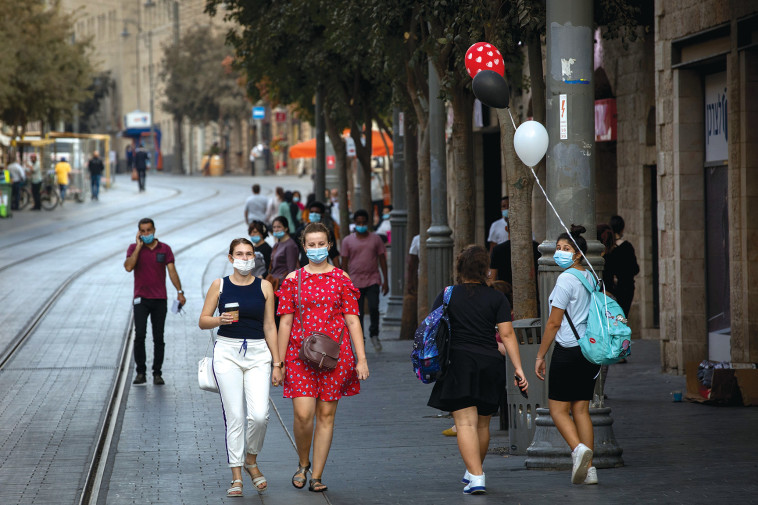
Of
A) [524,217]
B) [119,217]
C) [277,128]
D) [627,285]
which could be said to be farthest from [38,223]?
[277,128]

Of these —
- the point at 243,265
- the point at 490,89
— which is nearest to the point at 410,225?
the point at 490,89

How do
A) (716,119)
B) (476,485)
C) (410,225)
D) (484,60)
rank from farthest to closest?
(410,225) < (716,119) < (484,60) < (476,485)

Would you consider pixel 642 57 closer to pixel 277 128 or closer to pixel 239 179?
pixel 239 179

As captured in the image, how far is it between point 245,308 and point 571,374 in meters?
2.01

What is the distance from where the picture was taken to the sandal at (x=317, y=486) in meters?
8.10

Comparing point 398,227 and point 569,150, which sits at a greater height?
point 569,150

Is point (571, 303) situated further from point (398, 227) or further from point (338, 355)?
point (398, 227)

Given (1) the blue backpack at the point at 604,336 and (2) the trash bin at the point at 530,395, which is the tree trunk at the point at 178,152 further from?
(1) the blue backpack at the point at 604,336

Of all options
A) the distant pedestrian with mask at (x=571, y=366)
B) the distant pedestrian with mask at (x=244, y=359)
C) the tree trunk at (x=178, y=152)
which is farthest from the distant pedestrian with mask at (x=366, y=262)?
the tree trunk at (x=178, y=152)

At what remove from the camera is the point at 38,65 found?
50031 millimetres

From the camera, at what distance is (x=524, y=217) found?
10852 mm

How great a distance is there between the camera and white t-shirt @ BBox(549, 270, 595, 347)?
8133 millimetres

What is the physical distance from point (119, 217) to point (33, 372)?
27559 millimetres

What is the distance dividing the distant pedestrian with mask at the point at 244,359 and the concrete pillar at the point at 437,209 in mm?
8057
